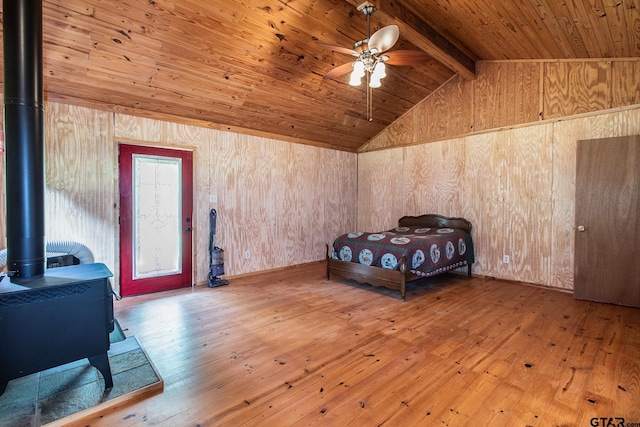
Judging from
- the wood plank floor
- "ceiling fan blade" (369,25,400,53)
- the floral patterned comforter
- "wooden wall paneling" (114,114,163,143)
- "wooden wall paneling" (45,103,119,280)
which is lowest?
the wood plank floor

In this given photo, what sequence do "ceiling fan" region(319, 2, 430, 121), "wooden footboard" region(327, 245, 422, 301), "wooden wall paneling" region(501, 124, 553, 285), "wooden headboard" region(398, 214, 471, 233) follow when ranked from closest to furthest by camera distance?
1. "ceiling fan" region(319, 2, 430, 121)
2. "wooden footboard" region(327, 245, 422, 301)
3. "wooden wall paneling" region(501, 124, 553, 285)
4. "wooden headboard" region(398, 214, 471, 233)

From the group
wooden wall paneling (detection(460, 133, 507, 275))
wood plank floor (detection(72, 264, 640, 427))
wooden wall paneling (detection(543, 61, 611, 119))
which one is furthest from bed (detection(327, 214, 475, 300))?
wooden wall paneling (detection(543, 61, 611, 119))

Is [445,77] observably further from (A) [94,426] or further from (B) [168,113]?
(A) [94,426]

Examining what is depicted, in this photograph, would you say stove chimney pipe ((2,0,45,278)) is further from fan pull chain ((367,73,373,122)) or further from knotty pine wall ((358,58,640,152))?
knotty pine wall ((358,58,640,152))

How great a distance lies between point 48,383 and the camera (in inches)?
83.3

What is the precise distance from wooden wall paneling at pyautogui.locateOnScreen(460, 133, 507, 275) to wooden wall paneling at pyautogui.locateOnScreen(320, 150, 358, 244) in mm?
2344

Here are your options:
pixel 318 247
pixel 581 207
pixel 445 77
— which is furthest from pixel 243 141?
pixel 581 207

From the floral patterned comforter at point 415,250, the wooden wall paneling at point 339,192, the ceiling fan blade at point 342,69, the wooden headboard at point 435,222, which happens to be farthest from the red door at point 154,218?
the wooden headboard at point 435,222

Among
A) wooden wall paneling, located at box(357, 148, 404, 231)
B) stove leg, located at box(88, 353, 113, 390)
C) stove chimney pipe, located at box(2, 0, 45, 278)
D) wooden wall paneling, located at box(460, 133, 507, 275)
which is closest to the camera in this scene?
stove chimney pipe, located at box(2, 0, 45, 278)

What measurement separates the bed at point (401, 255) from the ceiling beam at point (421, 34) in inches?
94.9

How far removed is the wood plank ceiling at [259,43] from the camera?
2.87 m

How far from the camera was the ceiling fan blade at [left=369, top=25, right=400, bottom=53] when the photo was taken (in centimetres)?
253

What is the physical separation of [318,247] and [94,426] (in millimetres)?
4704

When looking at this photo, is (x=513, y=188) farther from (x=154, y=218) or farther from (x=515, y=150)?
(x=154, y=218)
